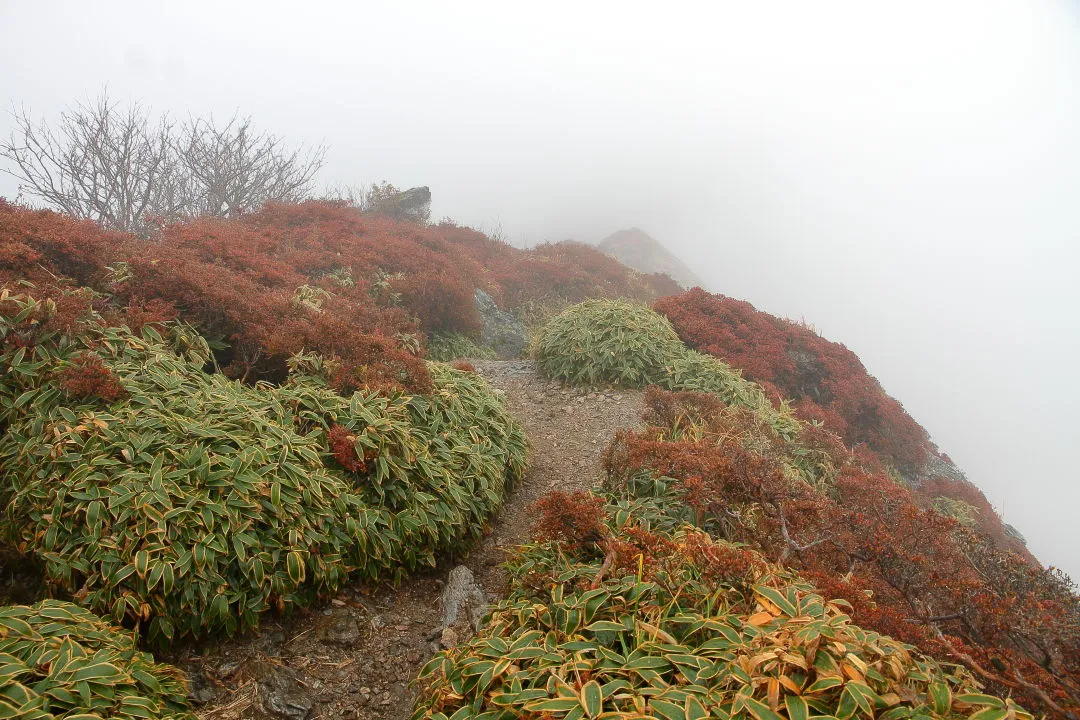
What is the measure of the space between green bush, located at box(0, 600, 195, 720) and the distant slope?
3758 cm

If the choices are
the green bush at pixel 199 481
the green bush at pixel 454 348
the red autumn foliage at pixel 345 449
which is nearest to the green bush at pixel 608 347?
the green bush at pixel 454 348

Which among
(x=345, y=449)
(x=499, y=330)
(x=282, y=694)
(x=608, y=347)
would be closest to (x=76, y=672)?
(x=282, y=694)

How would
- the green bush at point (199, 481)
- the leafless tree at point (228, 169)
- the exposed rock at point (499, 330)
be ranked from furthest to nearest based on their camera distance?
the leafless tree at point (228, 169) → the exposed rock at point (499, 330) → the green bush at point (199, 481)

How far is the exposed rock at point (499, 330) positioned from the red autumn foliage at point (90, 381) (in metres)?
8.49

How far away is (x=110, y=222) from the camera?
14.0m

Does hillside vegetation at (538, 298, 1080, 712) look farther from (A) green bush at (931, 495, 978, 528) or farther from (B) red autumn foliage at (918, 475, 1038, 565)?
(B) red autumn foliage at (918, 475, 1038, 565)

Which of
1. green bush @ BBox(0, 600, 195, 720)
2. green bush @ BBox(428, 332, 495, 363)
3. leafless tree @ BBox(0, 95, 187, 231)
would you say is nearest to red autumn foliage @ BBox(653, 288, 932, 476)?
A: green bush @ BBox(428, 332, 495, 363)

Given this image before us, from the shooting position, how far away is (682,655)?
2.45 m

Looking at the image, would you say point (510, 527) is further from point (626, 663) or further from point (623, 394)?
point (623, 394)

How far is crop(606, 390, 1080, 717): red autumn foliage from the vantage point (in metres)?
2.55

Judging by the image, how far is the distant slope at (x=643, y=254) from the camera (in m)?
39.9

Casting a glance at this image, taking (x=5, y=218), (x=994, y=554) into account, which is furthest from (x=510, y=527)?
(x=5, y=218)

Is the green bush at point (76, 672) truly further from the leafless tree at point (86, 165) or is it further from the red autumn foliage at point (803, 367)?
the leafless tree at point (86, 165)

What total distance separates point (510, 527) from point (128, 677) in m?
3.25
